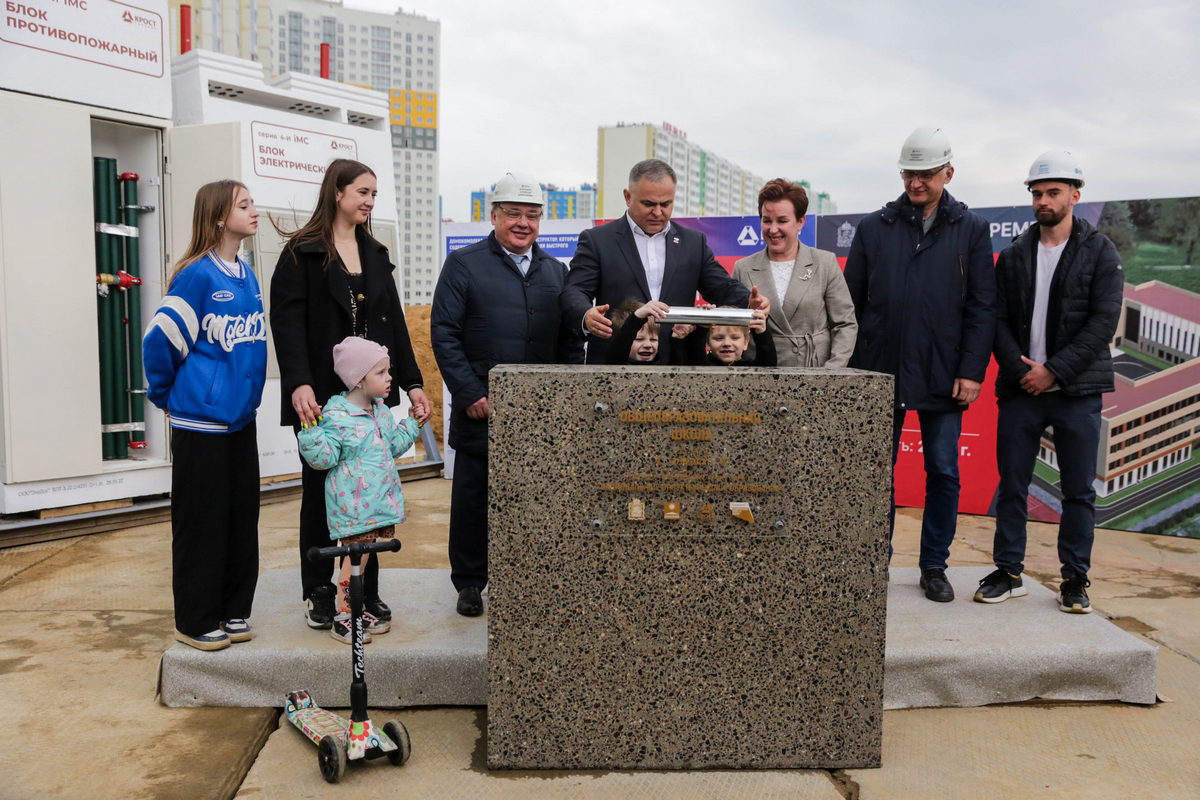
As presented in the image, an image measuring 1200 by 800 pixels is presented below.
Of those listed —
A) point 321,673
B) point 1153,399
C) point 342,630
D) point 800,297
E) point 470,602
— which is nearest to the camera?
point 321,673

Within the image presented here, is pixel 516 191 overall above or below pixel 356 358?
above

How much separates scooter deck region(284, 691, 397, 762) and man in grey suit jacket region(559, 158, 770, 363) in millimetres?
1628

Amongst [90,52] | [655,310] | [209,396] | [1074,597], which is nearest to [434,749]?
[209,396]

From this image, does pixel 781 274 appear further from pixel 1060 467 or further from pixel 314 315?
pixel 314 315

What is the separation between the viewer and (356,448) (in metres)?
3.22

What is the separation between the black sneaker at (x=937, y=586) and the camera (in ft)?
12.9

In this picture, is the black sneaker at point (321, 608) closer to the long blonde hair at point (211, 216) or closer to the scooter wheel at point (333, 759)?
the scooter wheel at point (333, 759)

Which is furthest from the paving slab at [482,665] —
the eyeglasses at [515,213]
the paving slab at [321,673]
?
the eyeglasses at [515,213]

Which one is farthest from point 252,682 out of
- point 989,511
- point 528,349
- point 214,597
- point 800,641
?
point 989,511

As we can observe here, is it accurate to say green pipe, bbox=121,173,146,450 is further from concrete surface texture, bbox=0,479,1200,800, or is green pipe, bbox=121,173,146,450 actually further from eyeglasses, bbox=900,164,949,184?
eyeglasses, bbox=900,164,949,184

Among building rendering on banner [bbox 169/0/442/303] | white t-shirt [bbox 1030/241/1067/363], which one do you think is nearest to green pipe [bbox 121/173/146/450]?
white t-shirt [bbox 1030/241/1067/363]

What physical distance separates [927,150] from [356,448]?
256 cm

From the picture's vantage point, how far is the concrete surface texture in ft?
8.92

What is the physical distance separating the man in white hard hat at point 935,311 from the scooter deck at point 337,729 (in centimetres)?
228
